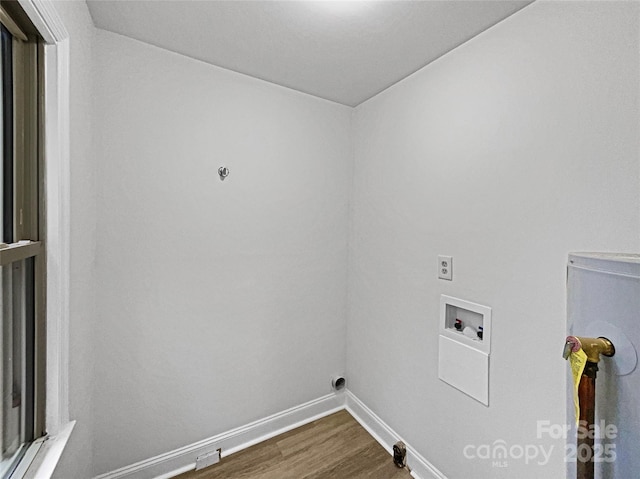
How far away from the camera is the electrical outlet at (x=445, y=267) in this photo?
5.03 feet

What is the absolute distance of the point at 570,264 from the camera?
76 centimetres

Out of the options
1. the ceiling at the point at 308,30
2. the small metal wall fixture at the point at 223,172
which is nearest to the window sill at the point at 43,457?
the small metal wall fixture at the point at 223,172

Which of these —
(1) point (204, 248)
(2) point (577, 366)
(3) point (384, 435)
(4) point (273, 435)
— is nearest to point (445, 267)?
(2) point (577, 366)

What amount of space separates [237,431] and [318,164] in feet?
6.33

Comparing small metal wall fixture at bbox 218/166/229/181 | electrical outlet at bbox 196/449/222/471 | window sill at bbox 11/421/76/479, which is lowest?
electrical outlet at bbox 196/449/222/471

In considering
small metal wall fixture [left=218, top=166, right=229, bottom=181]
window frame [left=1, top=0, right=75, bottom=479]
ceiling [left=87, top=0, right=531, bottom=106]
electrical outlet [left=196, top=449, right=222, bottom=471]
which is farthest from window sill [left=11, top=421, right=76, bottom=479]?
ceiling [left=87, top=0, right=531, bottom=106]

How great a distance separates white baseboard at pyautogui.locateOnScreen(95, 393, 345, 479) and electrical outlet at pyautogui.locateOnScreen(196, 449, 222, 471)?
0.08 feet

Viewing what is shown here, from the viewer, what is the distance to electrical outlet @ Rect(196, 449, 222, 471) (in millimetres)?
1699

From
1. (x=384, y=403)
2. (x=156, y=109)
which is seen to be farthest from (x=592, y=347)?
(x=156, y=109)

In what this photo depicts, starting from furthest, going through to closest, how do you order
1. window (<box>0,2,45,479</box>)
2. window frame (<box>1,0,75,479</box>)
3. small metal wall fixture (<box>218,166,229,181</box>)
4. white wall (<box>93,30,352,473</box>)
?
small metal wall fixture (<box>218,166,229,181</box>), white wall (<box>93,30,352,473</box>), window frame (<box>1,0,75,479</box>), window (<box>0,2,45,479</box>)

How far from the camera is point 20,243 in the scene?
3.06ft

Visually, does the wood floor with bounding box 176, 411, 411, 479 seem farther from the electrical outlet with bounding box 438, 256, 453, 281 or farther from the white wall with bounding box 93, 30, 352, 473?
the electrical outlet with bounding box 438, 256, 453, 281

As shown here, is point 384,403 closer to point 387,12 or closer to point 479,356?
point 479,356

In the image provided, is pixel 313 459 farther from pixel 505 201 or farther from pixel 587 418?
pixel 505 201
